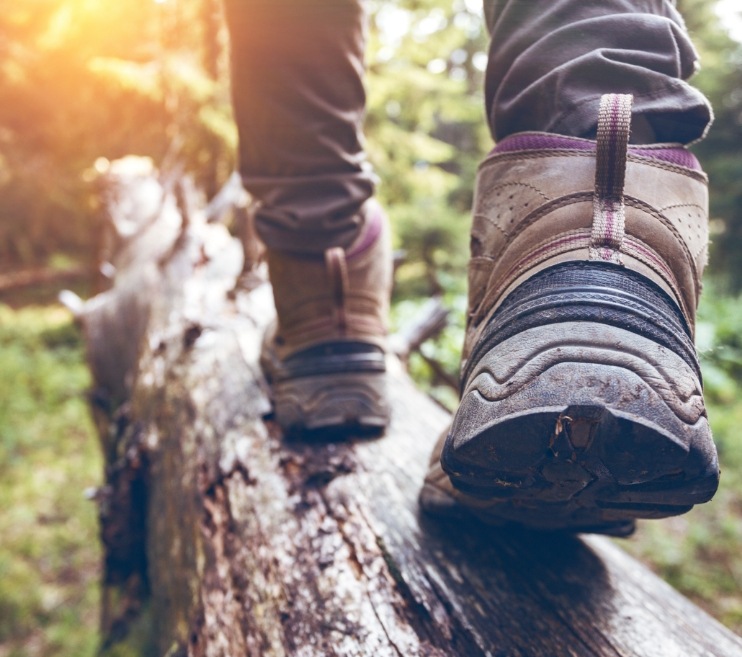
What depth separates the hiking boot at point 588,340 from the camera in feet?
2.07

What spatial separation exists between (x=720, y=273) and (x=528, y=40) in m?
8.58

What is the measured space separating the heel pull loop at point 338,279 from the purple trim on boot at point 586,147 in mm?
551

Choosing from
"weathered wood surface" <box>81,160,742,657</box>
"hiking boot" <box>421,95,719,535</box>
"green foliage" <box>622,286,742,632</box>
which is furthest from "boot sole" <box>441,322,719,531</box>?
"green foliage" <box>622,286,742,632</box>

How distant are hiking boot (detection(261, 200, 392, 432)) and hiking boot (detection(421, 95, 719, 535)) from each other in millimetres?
456

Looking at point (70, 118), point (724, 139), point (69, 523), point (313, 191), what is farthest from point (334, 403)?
point (70, 118)

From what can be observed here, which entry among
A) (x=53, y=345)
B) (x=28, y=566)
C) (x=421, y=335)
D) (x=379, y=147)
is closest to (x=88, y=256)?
(x=53, y=345)

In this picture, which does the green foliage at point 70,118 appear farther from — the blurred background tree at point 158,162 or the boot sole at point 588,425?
the boot sole at point 588,425

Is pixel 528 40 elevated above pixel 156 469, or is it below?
above

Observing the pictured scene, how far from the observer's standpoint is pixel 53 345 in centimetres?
663

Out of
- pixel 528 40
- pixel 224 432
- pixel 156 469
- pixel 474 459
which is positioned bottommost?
pixel 156 469

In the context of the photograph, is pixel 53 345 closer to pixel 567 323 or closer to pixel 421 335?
pixel 421 335

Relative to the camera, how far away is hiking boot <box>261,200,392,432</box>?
1.29 m

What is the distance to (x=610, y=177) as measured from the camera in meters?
0.75

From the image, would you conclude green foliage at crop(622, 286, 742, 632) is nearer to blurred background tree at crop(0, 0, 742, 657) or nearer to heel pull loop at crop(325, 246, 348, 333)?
blurred background tree at crop(0, 0, 742, 657)
